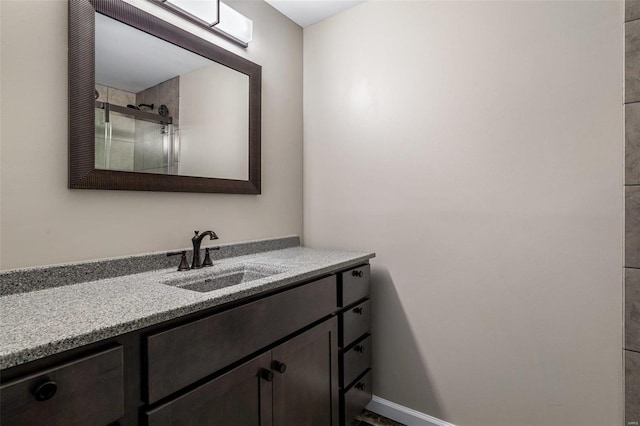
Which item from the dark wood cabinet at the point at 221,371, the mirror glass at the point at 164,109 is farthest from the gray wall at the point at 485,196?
the mirror glass at the point at 164,109

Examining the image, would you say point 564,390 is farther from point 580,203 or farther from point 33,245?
point 33,245

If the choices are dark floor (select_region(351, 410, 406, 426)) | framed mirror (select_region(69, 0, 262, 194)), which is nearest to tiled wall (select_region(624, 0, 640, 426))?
dark floor (select_region(351, 410, 406, 426))

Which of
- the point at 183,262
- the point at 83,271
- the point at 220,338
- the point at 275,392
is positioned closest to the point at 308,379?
the point at 275,392

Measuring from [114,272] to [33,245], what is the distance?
27 centimetres

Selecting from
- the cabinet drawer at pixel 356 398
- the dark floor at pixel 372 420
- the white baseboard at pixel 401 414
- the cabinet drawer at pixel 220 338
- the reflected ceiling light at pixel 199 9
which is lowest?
the dark floor at pixel 372 420

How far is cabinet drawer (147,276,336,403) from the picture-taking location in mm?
836

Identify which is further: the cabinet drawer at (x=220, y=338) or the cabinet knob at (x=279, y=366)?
the cabinet knob at (x=279, y=366)

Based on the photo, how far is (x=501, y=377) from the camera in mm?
1546

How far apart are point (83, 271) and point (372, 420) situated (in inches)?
64.7

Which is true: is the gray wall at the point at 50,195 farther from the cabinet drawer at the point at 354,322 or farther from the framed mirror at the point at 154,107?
the cabinet drawer at the point at 354,322

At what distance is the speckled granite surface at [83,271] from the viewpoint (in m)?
1.03

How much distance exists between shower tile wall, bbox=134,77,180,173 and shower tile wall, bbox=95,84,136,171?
0.03 metres

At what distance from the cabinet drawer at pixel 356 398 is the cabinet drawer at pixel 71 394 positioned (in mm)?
1101

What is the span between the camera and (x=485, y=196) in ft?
5.18
